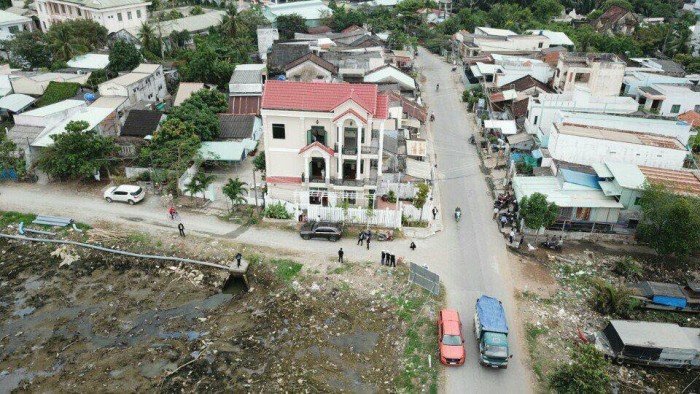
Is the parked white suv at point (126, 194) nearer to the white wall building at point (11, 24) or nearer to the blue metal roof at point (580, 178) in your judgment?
the blue metal roof at point (580, 178)

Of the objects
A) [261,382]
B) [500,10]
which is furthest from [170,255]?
[500,10]

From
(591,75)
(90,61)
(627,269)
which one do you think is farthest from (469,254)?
(90,61)

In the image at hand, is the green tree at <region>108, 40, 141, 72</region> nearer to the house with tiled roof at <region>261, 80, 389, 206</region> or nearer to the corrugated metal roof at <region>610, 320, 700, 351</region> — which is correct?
the house with tiled roof at <region>261, 80, 389, 206</region>

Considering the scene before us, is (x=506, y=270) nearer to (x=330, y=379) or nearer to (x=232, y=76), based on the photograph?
(x=330, y=379)

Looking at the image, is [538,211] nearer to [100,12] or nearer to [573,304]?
[573,304]

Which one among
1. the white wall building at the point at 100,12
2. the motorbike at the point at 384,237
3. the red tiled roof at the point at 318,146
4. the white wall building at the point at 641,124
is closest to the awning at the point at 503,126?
the white wall building at the point at 641,124
